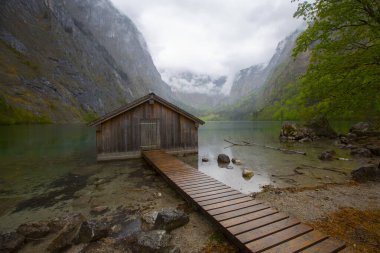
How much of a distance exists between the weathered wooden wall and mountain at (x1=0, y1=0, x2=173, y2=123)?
6650cm

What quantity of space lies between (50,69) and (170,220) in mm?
124581

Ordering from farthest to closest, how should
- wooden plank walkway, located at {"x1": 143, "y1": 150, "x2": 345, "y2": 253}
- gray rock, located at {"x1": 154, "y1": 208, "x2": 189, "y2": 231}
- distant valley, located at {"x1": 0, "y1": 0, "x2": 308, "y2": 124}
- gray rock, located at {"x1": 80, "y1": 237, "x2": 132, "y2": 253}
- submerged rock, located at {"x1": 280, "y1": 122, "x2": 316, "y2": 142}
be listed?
distant valley, located at {"x1": 0, "y1": 0, "x2": 308, "y2": 124} < submerged rock, located at {"x1": 280, "y1": 122, "x2": 316, "y2": 142} < gray rock, located at {"x1": 154, "y1": 208, "x2": 189, "y2": 231} < gray rock, located at {"x1": 80, "y1": 237, "x2": 132, "y2": 253} < wooden plank walkway, located at {"x1": 143, "y1": 150, "x2": 345, "y2": 253}

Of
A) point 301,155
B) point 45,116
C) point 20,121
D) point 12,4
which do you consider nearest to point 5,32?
point 12,4

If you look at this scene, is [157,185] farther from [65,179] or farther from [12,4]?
[12,4]

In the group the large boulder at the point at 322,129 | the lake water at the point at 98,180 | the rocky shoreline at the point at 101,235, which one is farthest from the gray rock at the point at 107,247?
the large boulder at the point at 322,129

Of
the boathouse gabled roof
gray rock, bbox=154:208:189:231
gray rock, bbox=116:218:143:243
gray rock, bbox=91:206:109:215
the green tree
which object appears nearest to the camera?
gray rock, bbox=116:218:143:243

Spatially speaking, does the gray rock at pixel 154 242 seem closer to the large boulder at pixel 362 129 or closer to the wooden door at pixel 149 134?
the wooden door at pixel 149 134

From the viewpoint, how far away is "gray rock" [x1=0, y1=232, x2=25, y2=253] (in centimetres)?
582

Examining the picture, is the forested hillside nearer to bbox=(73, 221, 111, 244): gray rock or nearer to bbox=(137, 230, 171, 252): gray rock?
bbox=(137, 230, 171, 252): gray rock

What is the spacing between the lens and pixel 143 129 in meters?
19.3

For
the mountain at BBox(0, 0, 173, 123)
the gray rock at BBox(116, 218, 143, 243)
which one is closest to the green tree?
the gray rock at BBox(116, 218, 143, 243)

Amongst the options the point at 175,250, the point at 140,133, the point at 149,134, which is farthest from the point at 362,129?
the point at 175,250

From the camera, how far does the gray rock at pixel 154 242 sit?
219 inches

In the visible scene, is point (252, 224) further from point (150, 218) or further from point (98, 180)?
point (98, 180)
